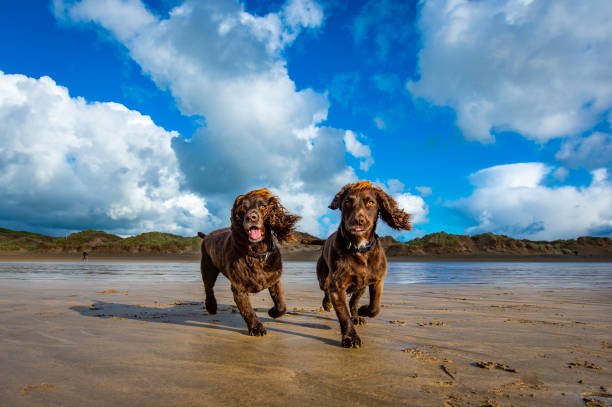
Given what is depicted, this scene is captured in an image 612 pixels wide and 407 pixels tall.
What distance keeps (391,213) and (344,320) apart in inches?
65.4

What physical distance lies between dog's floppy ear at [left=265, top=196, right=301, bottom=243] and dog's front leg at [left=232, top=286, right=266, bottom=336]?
103 centimetres

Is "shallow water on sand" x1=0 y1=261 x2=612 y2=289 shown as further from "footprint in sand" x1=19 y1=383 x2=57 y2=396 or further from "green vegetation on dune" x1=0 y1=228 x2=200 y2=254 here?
"green vegetation on dune" x1=0 y1=228 x2=200 y2=254

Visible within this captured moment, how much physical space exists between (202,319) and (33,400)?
151 inches

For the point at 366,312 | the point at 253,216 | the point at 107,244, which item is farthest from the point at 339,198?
the point at 107,244

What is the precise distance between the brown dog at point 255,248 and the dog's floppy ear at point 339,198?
730mm

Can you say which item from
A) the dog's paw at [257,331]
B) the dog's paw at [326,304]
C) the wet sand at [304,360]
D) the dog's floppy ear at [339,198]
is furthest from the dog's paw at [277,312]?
the dog's floppy ear at [339,198]

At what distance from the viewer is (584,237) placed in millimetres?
61219

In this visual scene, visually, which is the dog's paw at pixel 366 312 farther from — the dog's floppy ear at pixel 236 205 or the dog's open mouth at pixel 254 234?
the dog's floppy ear at pixel 236 205

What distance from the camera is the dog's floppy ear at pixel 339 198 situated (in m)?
5.53

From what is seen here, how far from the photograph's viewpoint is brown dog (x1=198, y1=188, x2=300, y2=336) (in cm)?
545

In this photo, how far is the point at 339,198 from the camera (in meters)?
5.56

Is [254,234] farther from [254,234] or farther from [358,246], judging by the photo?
[358,246]

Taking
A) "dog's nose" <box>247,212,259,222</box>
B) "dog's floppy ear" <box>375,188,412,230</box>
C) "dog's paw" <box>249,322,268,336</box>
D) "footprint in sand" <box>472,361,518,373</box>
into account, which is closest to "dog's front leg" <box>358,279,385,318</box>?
"dog's floppy ear" <box>375,188,412,230</box>

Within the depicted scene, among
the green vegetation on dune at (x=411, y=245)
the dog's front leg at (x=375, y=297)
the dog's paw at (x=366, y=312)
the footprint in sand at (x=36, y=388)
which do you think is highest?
the green vegetation on dune at (x=411, y=245)
